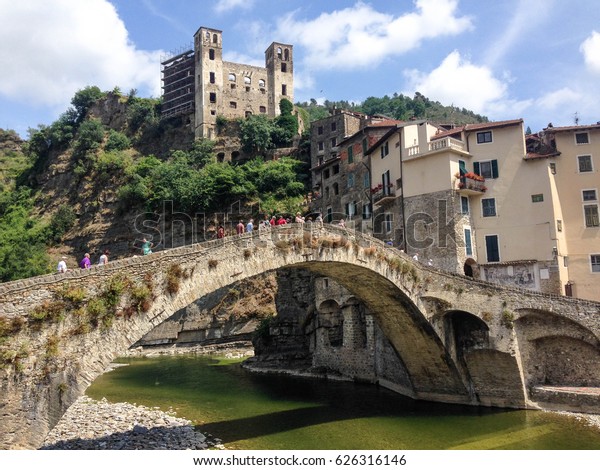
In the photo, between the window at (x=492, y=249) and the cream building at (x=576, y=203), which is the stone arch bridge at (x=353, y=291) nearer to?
the cream building at (x=576, y=203)

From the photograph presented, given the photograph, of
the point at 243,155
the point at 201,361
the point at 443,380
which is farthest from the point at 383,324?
the point at 243,155

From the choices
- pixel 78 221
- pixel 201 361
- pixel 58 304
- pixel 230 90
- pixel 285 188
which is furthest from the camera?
pixel 230 90

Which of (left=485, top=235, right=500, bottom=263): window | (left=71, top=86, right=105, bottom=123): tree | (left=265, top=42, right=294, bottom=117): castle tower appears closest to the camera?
(left=485, top=235, right=500, bottom=263): window

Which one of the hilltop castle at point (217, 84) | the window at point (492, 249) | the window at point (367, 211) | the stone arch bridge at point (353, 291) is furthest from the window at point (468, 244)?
the hilltop castle at point (217, 84)

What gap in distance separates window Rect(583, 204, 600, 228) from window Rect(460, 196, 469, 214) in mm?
7378

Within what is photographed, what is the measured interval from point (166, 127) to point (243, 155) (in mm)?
15692

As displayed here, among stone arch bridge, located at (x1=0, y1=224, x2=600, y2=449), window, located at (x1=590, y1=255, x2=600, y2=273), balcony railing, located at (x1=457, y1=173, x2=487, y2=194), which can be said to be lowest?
stone arch bridge, located at (x1=0, y1=224, x2=600, y2=449)

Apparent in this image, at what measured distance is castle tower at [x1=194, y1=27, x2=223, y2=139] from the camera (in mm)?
74188

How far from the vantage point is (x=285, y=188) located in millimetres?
61344

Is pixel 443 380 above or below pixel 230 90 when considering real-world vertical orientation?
below

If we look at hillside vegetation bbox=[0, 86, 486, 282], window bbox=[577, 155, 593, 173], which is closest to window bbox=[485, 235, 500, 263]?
window bbox=[577, 155, 593, 173]

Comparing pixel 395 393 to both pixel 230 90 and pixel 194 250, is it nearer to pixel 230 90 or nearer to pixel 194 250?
pixel 194 250

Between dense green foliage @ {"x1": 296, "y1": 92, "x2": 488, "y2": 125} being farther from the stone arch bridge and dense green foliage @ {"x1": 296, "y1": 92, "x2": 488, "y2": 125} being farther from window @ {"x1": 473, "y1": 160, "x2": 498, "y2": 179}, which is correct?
the stone arch bridge

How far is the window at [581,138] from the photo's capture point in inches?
1291
